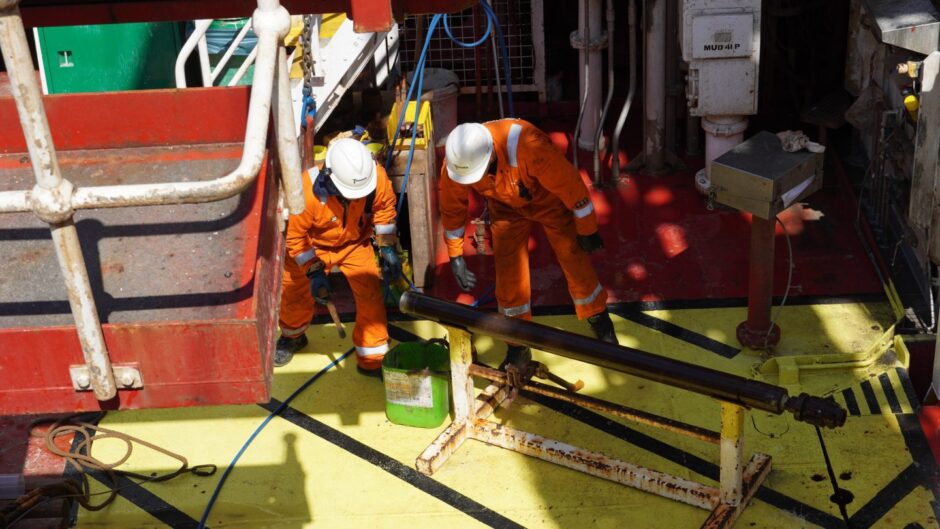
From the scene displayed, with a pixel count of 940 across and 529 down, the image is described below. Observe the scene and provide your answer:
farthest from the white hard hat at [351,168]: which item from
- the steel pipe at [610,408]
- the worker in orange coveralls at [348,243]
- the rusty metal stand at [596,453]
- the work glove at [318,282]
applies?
the steel pipe at [610,408]

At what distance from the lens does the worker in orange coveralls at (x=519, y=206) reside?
6539mm

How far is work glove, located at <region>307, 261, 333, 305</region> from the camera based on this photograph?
7027mm

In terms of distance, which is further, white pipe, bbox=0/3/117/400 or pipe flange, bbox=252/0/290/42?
pipe flange, bbox=252/0/290/42

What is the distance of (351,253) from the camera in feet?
23.1

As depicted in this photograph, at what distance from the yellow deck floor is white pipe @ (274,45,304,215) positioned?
9.84 ft

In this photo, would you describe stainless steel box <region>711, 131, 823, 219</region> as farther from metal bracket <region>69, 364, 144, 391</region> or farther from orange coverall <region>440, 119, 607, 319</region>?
metal bracket <region>69, 364, 144, 391</region>

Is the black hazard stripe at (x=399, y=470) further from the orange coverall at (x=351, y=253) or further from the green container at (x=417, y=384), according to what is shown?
the orange coverall at (x=351, y=253)

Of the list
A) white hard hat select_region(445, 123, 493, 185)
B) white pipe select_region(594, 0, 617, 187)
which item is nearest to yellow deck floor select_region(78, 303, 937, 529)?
white hard hat select_region(445, 123, 493, 185)

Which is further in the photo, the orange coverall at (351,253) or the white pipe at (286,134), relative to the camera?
the orange coverall at (351,253)

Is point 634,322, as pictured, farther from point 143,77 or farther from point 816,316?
point 143,77

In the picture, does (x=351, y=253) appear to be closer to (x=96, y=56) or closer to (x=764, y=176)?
(x=764, y=176)

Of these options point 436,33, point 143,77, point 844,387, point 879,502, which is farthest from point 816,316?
point 143,77

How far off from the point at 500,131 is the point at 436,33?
4.23 metres

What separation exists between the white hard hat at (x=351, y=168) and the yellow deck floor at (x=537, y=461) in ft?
4.51
